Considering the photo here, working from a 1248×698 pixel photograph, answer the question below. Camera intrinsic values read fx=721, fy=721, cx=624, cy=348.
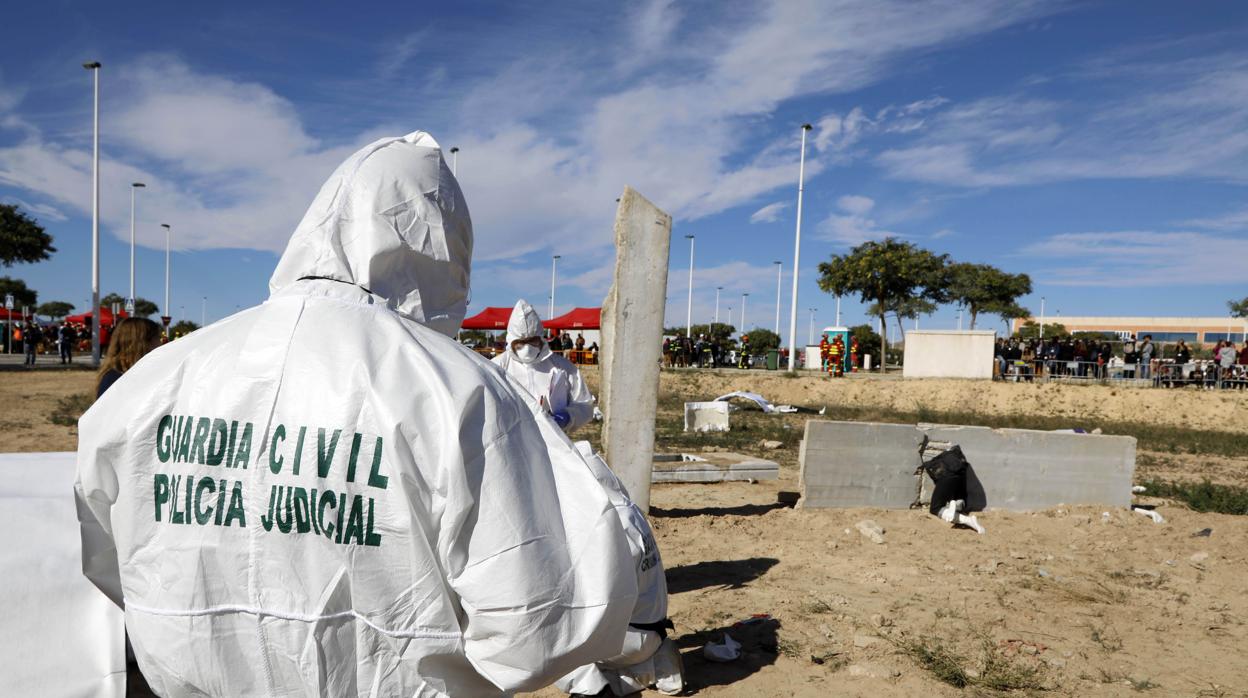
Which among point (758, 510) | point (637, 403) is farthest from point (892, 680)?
point (758, 510)

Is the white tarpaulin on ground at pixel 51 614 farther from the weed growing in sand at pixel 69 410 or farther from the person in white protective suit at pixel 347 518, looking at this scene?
the weed growing in sand at pixel 69 410

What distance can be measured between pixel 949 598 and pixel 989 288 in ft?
124

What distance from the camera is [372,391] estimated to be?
1.36 meters

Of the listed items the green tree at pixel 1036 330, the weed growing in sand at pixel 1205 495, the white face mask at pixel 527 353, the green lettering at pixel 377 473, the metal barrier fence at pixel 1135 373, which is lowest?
the weed growing in sand at pixel 1205 495

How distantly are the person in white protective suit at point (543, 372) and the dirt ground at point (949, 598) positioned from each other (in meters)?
1.54

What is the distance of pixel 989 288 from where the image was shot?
3869 cm

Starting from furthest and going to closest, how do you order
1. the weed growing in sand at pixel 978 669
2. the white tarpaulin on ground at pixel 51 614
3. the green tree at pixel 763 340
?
the green tree at pixel 763 340 → the weed growing in sand at pixel 978 669 → the white tarpaulin on ground at pixel 51 614

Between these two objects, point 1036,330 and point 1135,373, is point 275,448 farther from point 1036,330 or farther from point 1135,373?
point 1036,330

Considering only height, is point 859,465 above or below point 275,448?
below

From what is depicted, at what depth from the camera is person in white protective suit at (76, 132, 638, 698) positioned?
1339 millimetres

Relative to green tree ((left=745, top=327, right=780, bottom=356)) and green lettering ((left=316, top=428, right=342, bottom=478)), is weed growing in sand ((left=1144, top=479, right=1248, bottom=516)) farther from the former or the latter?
green tree ((left=745, top=327, right=780, bottom=356))

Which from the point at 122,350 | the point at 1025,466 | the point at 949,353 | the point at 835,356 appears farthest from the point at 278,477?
the point at 835,356

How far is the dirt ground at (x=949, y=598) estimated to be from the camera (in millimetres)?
4070

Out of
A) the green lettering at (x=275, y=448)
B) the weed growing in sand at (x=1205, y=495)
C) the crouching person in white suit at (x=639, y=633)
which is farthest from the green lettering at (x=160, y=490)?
the weed growing in sand at (x=1205, y=495)
